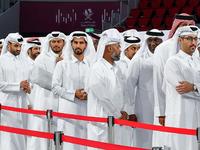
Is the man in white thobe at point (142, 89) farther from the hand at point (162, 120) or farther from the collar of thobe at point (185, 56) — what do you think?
the collar of thobe at point (185, 56)

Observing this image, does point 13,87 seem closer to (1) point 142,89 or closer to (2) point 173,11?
(1) point 142,89

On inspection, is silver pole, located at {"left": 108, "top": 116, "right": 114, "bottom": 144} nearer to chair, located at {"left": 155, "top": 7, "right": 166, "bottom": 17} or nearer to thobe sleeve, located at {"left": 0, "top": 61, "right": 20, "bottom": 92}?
thobe sleeve, located at {"left": 0, "top": 61, "right": 20, "bottom": 92}

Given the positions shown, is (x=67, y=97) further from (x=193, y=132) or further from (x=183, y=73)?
(x=193, y=132)

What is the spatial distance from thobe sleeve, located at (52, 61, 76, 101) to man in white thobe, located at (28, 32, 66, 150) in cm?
68

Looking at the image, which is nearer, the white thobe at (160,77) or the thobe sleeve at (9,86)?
the white thobe at (160,77)

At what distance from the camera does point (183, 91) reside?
3.55 meters

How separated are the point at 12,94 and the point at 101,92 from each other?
2.19 meters

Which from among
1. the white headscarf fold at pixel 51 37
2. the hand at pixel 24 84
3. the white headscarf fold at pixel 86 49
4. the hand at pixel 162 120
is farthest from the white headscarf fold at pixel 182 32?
the hand at pixel 24 84

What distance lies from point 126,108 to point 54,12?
11046mm

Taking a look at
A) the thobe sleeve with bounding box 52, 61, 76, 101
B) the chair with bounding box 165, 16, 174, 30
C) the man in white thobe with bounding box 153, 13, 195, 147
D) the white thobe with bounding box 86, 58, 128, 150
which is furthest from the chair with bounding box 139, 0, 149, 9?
the white thobe with bounding box 86, 58, 128, 150

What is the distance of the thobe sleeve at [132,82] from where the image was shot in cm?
460

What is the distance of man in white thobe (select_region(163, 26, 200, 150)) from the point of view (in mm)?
3598

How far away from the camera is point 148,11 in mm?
12680

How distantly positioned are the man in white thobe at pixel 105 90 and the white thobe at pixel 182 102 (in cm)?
51
